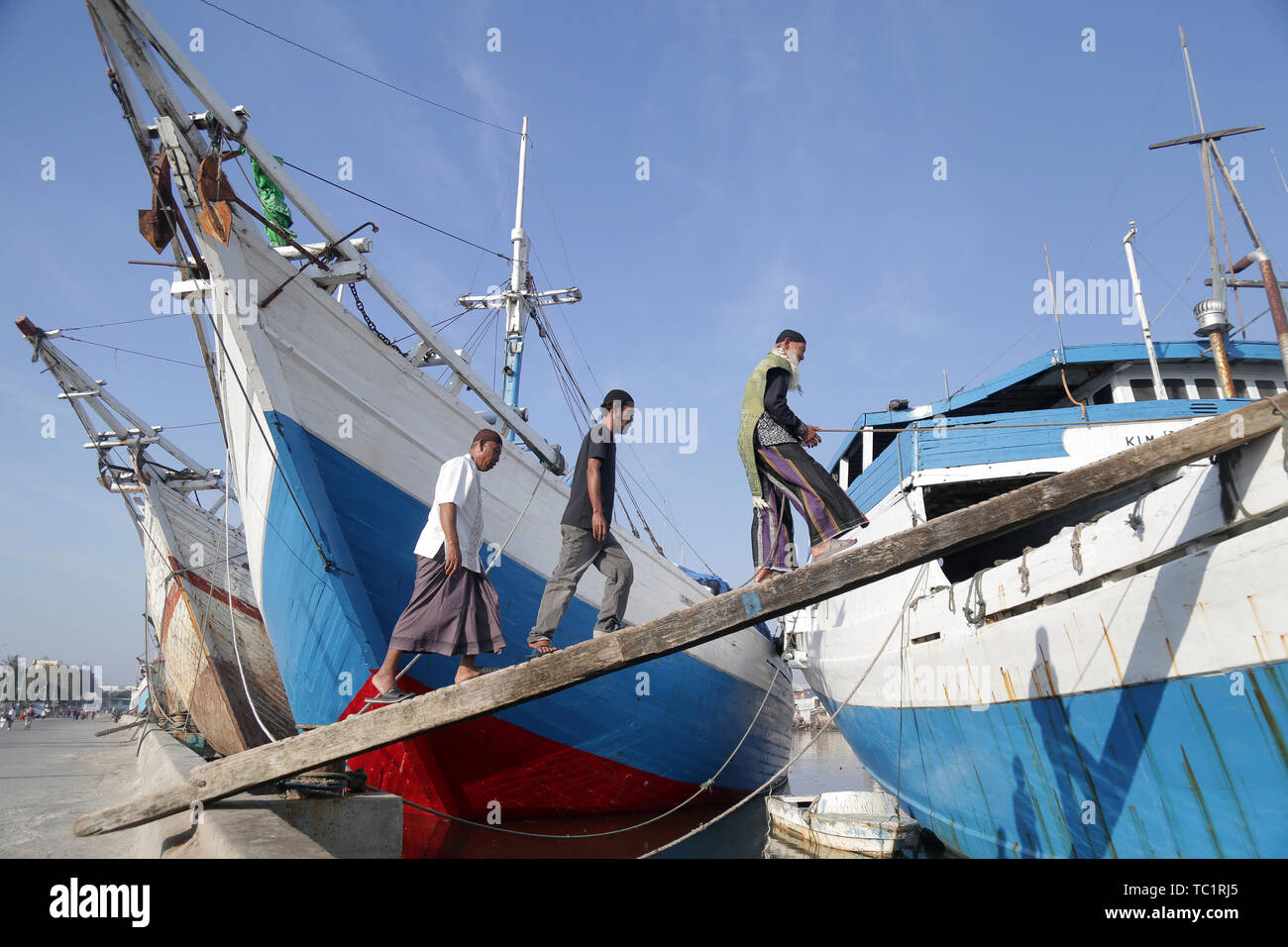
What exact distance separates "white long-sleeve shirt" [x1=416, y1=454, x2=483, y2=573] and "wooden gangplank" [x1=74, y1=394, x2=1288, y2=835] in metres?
1.08

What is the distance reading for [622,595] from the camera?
15.1 ft

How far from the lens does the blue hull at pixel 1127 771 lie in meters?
3.69

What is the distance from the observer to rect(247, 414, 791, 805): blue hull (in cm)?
675

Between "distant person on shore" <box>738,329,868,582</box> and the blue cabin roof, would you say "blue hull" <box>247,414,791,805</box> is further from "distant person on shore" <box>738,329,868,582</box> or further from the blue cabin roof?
the blue cabin roof

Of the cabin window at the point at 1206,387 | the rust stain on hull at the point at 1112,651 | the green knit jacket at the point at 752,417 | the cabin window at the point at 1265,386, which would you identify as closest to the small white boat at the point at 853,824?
the rust stain on hull at the point at 1112,651

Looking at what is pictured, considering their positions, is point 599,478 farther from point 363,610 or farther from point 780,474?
point 363,610

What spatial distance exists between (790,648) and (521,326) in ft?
30.2

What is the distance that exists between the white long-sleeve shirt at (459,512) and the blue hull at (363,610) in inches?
111

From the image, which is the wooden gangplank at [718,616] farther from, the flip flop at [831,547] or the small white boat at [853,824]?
the small white boat at [853,824]

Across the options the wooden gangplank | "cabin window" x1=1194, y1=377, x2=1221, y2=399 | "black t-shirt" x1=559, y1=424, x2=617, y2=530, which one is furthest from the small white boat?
"cabin window" x1=1194, y1=377, x2=1221, y2=399
